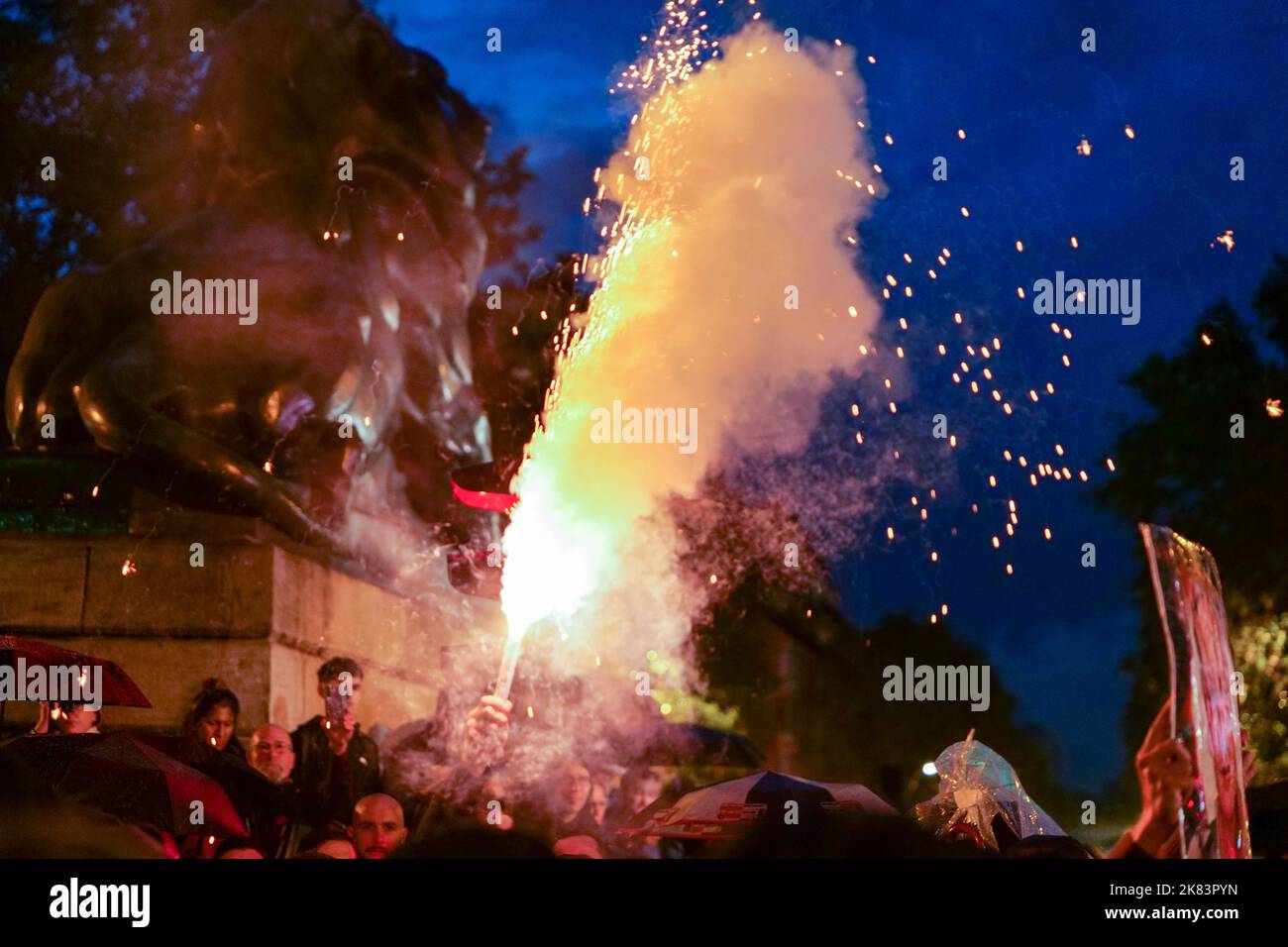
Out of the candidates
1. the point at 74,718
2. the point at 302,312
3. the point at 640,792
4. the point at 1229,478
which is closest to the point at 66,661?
the point at 74,718

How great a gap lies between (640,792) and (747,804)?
149 inches

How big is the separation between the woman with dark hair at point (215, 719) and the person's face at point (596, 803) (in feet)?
7.29

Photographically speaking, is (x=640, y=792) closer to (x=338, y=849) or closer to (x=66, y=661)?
(x=338, y=849)

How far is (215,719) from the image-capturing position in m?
9.64

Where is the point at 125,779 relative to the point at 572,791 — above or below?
above

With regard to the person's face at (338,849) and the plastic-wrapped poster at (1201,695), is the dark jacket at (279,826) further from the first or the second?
the plastic-wrapped poster at (1201,695)

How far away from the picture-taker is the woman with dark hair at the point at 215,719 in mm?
9516

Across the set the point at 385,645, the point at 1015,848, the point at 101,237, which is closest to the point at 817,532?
the point at 385,645

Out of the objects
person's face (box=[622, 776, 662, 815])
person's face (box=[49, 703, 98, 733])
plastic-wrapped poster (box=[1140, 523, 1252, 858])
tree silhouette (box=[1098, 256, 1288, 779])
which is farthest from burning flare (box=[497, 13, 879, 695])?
tree silhouette (box=[1098, 256, 1288, 779])

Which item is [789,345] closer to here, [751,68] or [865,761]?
[751,68]

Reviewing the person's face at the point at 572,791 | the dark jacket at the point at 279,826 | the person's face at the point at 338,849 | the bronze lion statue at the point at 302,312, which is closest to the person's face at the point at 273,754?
the dark jacket at the point at 279,826

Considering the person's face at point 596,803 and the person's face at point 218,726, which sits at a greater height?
the person's face at point 218,726

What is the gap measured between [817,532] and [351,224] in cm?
638
